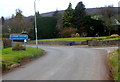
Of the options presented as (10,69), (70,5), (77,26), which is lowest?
(10,69)

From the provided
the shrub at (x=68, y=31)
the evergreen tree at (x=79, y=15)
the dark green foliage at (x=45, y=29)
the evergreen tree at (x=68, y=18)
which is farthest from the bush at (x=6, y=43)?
the evergreen tree at (x=68, y=18)

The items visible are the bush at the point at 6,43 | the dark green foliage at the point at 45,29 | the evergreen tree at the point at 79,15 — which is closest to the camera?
the bush at the point at 6,43

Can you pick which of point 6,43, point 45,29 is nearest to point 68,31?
point 45,29

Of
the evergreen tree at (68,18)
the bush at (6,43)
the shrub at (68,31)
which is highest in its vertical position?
the evergreen tree at (68,18)

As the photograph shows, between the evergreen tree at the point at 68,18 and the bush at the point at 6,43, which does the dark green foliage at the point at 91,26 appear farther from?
the bush at the point at 6,43

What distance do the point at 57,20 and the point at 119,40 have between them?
29210 mm

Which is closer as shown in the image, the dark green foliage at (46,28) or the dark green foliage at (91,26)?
the dark green foliage at (91,26)

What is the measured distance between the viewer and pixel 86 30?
5175cm

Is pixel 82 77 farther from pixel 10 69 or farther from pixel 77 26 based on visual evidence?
pixel 77 26

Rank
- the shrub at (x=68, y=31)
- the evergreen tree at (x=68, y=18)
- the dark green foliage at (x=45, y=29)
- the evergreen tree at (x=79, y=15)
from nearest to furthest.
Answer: the shrub at (x=68, y=31) → the evergreen tree at (x=79, y=15) → the evergreen tree at (x=68, y=18) → the dark green foliage at (x=45, y=29)

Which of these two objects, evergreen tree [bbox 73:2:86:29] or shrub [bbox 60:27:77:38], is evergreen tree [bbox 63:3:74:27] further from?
Answer: shrub [bbox 60:27:77:38]

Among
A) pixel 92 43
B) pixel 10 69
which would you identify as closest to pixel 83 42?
pixel 92 43

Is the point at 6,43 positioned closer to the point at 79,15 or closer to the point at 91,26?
the point at 91,26

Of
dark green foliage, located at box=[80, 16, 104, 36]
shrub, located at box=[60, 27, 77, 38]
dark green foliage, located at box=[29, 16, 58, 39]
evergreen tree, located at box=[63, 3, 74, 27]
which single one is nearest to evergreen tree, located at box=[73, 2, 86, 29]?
evergreen tree, located at box=[63, 3, 74, 27]
